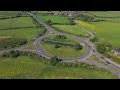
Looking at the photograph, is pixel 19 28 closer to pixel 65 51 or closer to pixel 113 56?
pixel 65 51

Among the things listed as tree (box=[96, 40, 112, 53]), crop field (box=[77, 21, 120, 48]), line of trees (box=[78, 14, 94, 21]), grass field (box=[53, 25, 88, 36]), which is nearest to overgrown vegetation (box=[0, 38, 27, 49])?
grass field (box=[53, 25, 88, 36])

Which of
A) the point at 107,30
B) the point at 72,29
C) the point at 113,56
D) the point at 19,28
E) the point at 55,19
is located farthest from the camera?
the point at 55,19

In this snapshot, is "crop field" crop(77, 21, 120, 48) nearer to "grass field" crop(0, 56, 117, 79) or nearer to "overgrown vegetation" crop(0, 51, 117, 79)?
"overgrown vegetation" crop(0, 51, 117, 79)

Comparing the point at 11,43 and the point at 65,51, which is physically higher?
the point at 11,43

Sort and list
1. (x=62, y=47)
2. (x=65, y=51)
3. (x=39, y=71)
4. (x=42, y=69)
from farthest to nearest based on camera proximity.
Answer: (x=62, y=47), (x=65, y=51), (x=42, y=69), (x=39, y=71)

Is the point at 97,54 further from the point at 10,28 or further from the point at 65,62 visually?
the point at 10,28

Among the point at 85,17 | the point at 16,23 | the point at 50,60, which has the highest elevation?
the point at 85,17

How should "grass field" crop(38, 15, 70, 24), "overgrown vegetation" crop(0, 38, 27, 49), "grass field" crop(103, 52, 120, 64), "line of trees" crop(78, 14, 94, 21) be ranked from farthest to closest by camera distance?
"line of trees" crop(78, 14, 94, 21) → "grass field" crop(38, 15, 70, 24) → "overgrown vegetation" crop(0, 38, 27, 49) → "grass field" crop(103, 52, 120, 64)

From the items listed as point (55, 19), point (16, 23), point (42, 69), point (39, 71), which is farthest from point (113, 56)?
point (16, 23)
